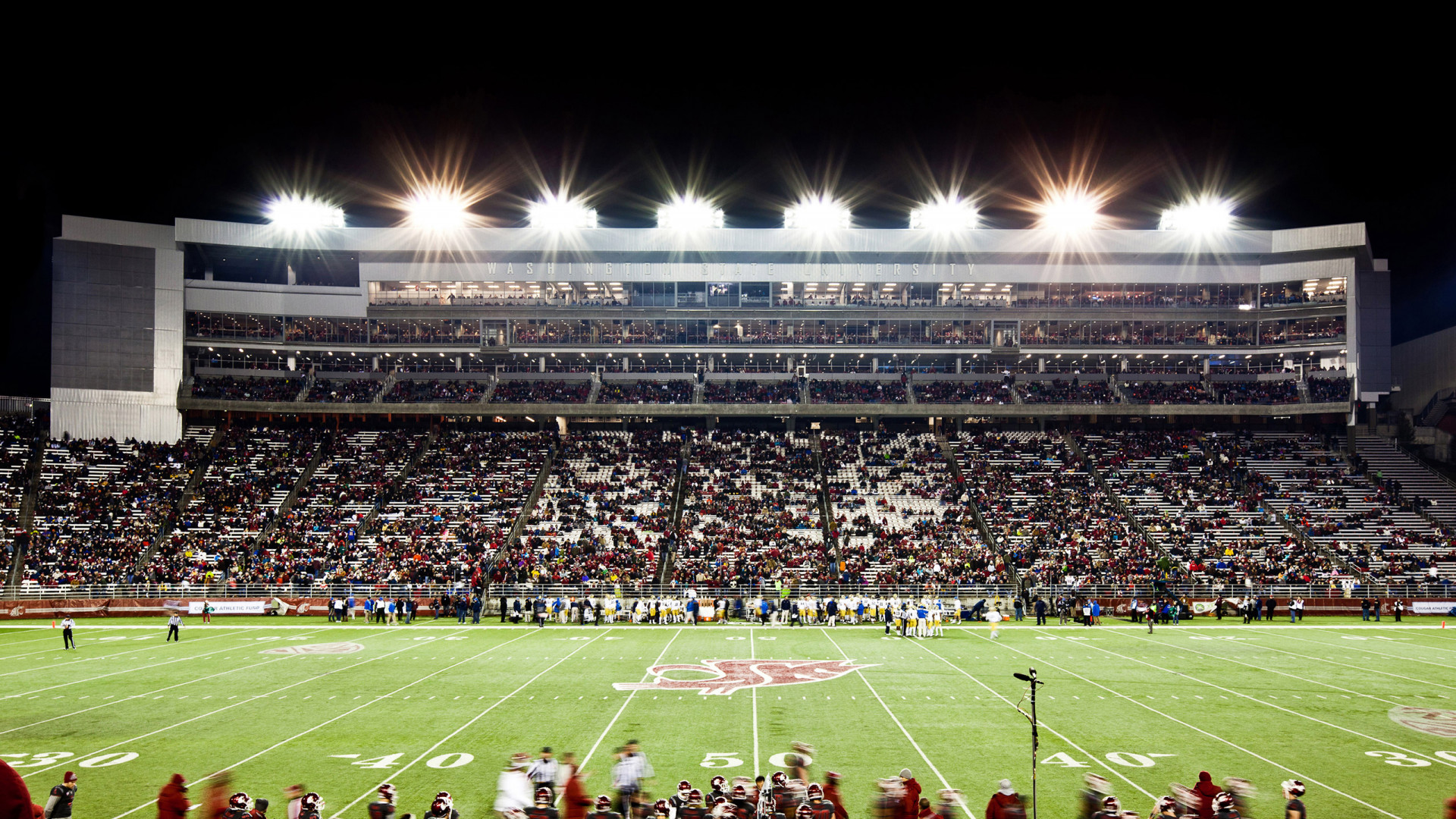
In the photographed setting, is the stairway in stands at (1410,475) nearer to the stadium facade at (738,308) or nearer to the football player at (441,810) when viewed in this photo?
the stadium facade at (738,308)

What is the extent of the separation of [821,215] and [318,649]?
1787 inches

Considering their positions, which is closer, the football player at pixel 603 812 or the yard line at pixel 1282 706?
the football player at pixel 603 812

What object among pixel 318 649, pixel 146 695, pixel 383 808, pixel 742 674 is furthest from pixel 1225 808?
pixel 318 649

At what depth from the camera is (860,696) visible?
66.4 ft

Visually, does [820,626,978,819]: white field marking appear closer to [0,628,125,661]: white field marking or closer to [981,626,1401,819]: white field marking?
[981,626,1401,819]: white field marking

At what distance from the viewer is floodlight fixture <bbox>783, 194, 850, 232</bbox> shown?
64.5 m

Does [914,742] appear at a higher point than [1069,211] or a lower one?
lower

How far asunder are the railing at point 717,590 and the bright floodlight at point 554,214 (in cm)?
3000

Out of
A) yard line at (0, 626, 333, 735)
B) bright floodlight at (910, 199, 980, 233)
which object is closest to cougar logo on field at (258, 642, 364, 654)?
yard line at (0, 626, 333, 735)

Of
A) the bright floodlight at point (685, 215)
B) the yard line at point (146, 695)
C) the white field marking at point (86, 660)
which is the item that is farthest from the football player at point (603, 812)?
the bright floodlight at point (685, 215)

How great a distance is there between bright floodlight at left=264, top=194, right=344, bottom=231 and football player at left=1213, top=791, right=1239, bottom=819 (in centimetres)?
6489

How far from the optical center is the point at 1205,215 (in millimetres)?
63438

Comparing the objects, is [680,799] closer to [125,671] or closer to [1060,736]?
[1060,736]

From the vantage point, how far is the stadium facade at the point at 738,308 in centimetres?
6166
